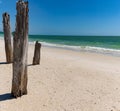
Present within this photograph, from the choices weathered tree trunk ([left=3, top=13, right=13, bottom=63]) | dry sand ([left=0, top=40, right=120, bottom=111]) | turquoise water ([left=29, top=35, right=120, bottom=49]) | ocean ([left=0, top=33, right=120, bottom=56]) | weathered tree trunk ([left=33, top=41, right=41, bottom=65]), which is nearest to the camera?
dry sand ([left=0, top=40, right=120, bottom=111])

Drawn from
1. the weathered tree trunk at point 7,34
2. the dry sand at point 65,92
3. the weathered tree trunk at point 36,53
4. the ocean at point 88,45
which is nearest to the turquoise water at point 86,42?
the ocean at point 88,45

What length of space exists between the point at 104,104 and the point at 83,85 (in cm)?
155

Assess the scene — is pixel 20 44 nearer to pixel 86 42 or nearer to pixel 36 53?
pixel 36 53

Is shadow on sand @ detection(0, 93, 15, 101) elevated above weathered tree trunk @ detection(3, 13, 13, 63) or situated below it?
below

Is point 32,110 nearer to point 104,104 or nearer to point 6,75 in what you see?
point 104,104

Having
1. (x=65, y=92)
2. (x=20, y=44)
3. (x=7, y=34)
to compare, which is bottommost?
(x=65, y=92)

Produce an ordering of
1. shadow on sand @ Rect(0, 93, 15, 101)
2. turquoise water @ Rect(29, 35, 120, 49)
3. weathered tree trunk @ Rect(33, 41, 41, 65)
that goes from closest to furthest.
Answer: shadow on sand @ Rect(0, 93, 15, 101)
weathered tree trunk @ Rect(33, 41, 41, 65)
turquoise water @ Rect(29, 35, 120, 49)

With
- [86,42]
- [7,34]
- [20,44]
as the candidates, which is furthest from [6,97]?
[86,42]

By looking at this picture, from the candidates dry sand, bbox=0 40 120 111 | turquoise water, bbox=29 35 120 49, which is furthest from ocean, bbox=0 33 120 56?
dry sand, bbox=0 40 120 111

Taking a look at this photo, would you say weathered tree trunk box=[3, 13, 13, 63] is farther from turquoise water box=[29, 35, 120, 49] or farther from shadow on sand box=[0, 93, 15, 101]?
turquoise water box=[29, 35, 120, 49]

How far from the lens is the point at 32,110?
4.24 m

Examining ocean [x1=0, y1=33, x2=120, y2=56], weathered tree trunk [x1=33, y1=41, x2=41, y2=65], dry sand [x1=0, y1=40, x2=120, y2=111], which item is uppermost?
weathered tree trunk [x1=33, y1=41, x2=41, y2=65]

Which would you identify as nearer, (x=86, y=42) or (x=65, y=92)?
(x=65, y=92)

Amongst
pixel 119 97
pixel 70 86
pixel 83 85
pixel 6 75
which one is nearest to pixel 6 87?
pixel 6 75
